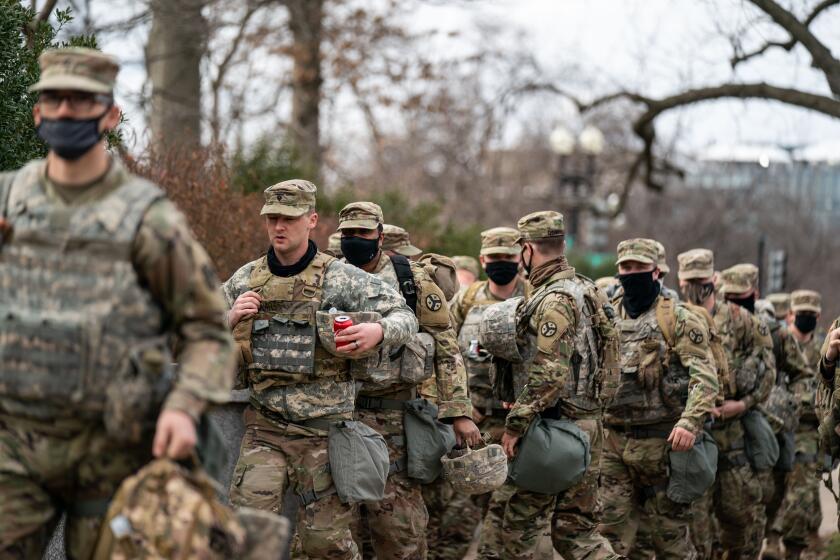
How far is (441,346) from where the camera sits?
7434 millimetres

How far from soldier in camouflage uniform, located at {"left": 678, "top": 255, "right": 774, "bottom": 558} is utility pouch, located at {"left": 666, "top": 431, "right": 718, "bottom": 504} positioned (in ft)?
3.72

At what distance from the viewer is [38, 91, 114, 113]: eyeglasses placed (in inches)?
165

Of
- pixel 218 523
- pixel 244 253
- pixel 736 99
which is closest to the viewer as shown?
pixel 218 523

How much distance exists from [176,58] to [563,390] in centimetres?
1018

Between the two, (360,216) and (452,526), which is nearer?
(360,216)

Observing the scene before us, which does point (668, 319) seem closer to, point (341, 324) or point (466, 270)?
point (466, 270)

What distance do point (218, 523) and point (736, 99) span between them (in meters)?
10.7

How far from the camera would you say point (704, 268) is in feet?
30.9

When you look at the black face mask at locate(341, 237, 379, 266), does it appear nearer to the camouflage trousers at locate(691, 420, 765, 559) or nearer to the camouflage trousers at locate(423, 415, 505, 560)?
the camouflage trousers at locate(423, 415, 505, 560)

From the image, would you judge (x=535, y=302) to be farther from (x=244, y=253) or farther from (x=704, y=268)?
(x=244, y=253)

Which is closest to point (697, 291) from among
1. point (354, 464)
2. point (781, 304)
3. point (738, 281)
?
point (738, 281)

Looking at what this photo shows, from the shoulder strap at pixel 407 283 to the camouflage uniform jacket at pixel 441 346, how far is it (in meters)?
0.02

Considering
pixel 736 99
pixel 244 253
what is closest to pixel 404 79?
pixel 736 99

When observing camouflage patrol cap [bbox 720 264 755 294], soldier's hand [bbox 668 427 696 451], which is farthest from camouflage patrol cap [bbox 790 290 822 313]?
soldier's hand [bbox 668 427 696 451]
